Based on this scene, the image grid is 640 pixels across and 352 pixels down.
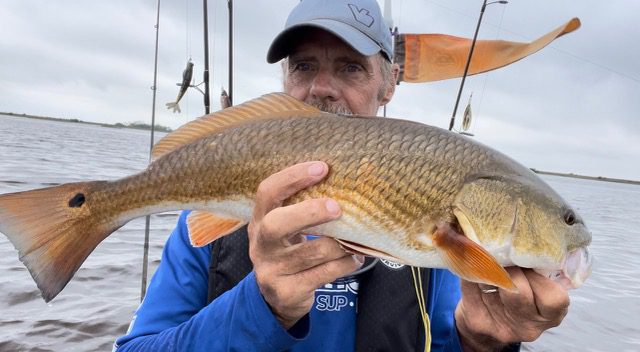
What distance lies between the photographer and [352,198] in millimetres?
1950

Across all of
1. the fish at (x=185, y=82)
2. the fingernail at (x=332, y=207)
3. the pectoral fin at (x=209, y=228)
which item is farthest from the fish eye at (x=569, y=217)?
the fish at (x=185, y=82)

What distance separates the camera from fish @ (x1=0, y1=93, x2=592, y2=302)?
1967 millimetres

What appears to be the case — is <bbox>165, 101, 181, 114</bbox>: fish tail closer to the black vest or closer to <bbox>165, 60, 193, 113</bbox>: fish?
<bbox>165, 60, 193, 113</bbox>: fish

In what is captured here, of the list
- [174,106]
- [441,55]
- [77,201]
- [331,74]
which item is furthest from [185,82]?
[441,55]

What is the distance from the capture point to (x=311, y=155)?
1984 millimetres

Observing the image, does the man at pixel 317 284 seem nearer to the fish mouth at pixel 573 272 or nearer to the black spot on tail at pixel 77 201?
the fish mouth at pixel 573 272

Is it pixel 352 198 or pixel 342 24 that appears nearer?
pixel 352 198

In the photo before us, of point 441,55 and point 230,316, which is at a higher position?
point 441,55

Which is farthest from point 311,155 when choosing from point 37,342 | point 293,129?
point 37,342

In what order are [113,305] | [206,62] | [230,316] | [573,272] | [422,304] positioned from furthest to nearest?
1. [113,305]
2. [206,62]
3. [422,304]
4. [230,316]
5. [573,272]

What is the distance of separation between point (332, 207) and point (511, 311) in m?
0.93

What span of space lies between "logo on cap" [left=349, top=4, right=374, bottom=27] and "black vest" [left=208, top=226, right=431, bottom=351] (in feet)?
4.59

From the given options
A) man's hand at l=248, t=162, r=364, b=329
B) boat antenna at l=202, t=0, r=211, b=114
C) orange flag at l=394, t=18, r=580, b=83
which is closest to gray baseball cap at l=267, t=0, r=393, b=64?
man's hand at l=248, t=162, r=364, b=329

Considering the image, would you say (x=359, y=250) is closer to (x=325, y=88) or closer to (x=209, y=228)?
(x=209, y=228)
